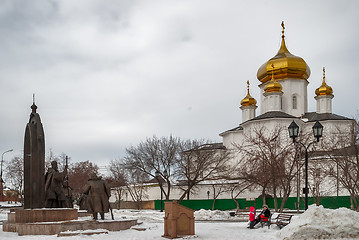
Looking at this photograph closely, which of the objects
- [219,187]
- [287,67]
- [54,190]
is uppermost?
[287,67]

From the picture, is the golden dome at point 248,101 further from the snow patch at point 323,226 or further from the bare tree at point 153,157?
the snow patch at point 323,226

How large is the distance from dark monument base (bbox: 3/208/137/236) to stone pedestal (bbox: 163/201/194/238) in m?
1.96

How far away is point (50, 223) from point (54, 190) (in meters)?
2.89

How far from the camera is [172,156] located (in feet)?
151

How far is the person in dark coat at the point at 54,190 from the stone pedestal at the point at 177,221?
190 inches

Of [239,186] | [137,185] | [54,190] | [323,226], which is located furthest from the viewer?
[137,185]

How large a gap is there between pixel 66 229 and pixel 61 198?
324 centimetres

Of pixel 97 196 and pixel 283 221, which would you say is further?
pixel 283 221

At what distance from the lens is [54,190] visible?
17.2 meters

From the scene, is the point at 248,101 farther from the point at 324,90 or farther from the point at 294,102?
the point at 324,90

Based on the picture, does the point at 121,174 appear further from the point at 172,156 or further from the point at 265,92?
the point at 265,92

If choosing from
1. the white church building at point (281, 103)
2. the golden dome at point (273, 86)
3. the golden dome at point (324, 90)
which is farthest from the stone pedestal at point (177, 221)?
the golden dome at point (324, 90)

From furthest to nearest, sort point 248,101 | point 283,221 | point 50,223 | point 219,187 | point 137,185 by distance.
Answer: point 248,101 → point 137,185 → point 219,187 → point 283,221 → point 50,223

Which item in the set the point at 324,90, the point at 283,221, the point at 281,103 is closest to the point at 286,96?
the point at 281,103
